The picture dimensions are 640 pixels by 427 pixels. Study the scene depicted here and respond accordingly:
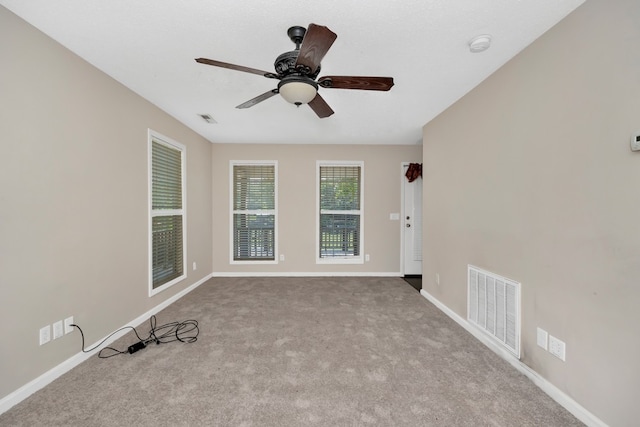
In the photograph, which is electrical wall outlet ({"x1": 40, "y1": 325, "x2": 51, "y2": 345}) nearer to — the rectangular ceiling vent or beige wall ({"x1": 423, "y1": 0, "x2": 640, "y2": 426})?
the rectangular ceiling vent

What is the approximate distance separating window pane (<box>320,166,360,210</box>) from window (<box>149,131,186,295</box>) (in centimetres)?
238

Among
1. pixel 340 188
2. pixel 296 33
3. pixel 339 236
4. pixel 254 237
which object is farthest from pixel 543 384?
pixel 254 237

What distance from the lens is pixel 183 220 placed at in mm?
3627

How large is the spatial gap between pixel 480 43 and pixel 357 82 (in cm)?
92

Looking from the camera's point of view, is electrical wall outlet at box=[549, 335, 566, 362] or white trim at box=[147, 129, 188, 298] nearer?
electrical wall outlet at box=[549, 335, 566, 362]

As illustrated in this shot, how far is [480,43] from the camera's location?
5.73 feet

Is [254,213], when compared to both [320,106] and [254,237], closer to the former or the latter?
[254,237]

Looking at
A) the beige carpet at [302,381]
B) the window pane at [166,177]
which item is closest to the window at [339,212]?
the beige carpet at [302,381]

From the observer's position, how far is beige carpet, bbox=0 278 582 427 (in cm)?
148

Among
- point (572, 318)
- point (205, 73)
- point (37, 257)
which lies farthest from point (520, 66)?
point (37, 257)

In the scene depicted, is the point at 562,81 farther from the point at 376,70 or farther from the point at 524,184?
the point at 376,70

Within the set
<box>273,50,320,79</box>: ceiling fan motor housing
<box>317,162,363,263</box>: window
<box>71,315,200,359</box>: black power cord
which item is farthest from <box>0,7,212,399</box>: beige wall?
<box>317,162,363,263</box>: window

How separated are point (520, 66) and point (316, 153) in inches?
125

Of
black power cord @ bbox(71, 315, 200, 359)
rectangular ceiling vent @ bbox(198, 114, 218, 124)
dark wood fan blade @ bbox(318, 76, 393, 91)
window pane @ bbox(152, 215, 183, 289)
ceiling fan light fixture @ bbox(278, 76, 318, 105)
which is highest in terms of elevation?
rectangular ceiling vent @ bbox(198, 114, 218, 124)
